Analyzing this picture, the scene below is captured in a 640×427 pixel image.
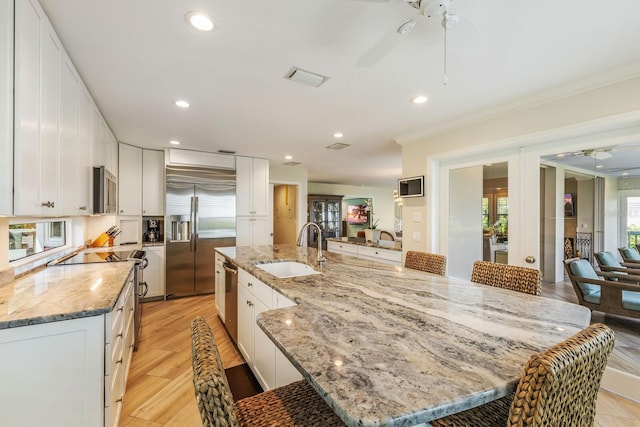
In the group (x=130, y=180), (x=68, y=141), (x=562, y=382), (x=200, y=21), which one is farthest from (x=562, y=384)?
(x=130, y=180)

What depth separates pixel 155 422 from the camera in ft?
5.95

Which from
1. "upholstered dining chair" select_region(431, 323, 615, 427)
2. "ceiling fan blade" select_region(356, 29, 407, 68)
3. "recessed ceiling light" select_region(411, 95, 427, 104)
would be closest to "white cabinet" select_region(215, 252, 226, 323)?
"ceiling fan blade" select_region(356, 29, 407, 68)

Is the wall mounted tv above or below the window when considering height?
above

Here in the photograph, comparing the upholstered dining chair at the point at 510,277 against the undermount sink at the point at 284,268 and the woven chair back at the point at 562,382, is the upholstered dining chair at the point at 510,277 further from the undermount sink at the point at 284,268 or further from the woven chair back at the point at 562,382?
the undermount sink at the point at 284,268

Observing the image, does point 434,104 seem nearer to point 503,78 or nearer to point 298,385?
point 503,78

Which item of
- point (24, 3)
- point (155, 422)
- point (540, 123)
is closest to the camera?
point (24, 3)

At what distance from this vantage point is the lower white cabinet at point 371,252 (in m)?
4.05

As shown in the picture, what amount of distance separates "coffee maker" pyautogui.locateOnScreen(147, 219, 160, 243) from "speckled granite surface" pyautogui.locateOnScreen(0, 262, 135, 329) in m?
2.46

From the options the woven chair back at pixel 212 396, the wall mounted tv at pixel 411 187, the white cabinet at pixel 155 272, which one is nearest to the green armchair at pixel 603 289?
the wall mounted tv at pixel 411 187

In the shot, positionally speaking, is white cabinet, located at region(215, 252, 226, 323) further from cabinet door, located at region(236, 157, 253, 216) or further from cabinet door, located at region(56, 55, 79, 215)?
cabinet door, located at region(236, 157, 253, 216)

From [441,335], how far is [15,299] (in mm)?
2067

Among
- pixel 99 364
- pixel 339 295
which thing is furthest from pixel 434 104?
pixel 99 364

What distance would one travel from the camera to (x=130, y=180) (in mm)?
4371

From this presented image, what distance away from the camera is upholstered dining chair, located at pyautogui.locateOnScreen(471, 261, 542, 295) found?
166 cm
